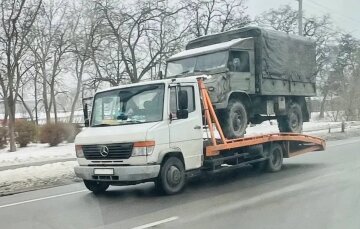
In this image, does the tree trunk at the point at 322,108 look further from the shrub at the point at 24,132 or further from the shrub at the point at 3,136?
the shrub at the point at 3,136

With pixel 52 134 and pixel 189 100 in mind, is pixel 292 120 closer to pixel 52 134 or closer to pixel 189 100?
pixel 189 100

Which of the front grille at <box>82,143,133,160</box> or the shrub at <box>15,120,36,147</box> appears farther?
the shrub at <box>15,120,36,147</box>

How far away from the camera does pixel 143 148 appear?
8.33 m

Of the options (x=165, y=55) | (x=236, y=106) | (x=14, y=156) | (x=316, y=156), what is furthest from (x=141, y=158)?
(x=165, y=55)

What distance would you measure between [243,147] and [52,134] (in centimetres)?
1506

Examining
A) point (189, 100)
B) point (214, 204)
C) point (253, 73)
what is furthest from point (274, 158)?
point (214, 204)

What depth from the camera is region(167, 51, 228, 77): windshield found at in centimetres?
1094

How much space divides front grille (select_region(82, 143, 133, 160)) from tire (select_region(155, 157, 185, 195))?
2.37 feet

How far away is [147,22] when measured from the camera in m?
28.5

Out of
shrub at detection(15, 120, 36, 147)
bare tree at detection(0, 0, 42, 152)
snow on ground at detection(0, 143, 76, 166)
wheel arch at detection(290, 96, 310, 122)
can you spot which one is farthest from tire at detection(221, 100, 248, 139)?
shrub at detection(15, 120, 36, 147)

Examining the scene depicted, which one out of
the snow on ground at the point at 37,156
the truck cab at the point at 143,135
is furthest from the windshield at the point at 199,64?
the snow on ground at the point at 37,156

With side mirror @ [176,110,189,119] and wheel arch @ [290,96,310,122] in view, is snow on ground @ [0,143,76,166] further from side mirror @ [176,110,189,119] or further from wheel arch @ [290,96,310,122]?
side mirror @ [176,110,189,119]

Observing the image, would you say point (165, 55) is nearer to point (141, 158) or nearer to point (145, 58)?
point (145, 58)

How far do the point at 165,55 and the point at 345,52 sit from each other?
12387 mm
